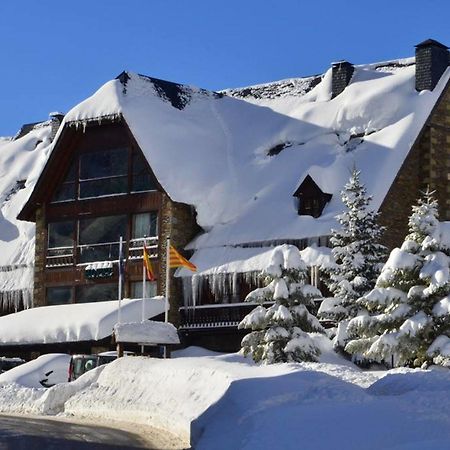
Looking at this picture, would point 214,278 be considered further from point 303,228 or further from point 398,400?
point 398,400

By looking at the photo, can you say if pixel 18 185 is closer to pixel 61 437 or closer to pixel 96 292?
pixel 96 292

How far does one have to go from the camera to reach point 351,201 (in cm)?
3338

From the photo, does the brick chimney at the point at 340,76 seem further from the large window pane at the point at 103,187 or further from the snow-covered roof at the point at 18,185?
the snow-covered roof at the point at 18,185

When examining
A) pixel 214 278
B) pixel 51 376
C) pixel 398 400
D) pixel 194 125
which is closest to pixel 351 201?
pixel 214 278

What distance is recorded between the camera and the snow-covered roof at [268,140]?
39750 millimetres

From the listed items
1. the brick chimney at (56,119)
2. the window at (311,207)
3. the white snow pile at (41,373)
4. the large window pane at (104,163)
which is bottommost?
the white snow pile at (41,373)

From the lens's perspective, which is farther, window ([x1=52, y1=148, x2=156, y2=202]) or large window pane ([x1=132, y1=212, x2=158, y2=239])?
window ([x1=52, y1=148, x2=156, y2=202])

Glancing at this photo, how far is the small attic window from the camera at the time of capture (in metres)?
39.2

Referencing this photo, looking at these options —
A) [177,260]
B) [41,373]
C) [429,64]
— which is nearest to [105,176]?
[177,260]

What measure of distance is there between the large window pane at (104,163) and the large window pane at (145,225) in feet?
6.43

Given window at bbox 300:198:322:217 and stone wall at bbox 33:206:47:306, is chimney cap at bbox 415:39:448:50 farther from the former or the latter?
stone wall at bbox 33:206:47:306

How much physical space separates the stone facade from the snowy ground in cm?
1605

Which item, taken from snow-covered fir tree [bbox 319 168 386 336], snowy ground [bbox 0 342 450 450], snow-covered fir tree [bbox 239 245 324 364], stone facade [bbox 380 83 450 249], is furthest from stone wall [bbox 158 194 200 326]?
snowy ground [bbox 0 342 450 450]

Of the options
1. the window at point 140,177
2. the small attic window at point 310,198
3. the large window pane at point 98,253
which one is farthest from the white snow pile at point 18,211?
the small attic window at point 310,198
